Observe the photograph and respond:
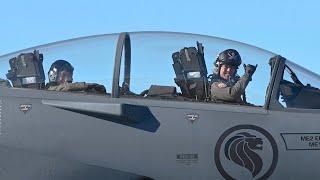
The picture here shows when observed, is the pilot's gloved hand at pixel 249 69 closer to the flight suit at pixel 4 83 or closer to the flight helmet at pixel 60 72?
the flight helmet at pixel 60 72

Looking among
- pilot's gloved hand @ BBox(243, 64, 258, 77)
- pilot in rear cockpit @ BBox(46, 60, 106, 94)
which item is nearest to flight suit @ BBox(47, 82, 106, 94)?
pilot in rear cockpit @ BBox(46, 60, 106, 94)

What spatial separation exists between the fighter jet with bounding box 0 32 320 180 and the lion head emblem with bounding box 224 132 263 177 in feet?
0.04

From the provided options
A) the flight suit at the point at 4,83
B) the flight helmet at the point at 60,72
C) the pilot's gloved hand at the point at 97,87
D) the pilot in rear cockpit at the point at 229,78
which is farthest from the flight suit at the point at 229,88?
the flight suit at the point at 4,83

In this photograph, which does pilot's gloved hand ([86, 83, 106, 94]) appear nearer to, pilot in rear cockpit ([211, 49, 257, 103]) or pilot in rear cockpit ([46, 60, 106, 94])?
pilot in rear cockpit ([46, 60, 106, 94])

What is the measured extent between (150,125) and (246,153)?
119cm

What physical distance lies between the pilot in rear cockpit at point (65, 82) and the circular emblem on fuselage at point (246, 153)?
1.62 metres

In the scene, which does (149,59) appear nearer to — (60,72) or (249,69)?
(60,72)

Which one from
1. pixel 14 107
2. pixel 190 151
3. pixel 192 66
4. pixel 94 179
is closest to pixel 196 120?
pixel 190 151

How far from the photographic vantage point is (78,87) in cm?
799

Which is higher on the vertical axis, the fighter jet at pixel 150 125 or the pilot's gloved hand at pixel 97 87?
the pilot's gloved hand at pixel 97 87

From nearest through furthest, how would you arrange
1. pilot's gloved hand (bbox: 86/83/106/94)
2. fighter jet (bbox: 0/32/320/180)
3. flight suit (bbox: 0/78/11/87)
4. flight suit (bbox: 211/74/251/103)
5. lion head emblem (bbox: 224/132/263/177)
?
fighter jet (bbox: 0/32/320/180), lion head emblem (bbox: 224/132/263/177), pilot's gloved hand (bbox: 86/83/106/94), flight suit (bbox: 211/74/251/103), flight suit (bbox: 0/78/11/87)

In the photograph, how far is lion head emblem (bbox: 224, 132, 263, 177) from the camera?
7609 mm

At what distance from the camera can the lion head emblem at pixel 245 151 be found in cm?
761

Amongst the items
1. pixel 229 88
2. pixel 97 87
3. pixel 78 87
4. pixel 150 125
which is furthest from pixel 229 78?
pixel 78 87
